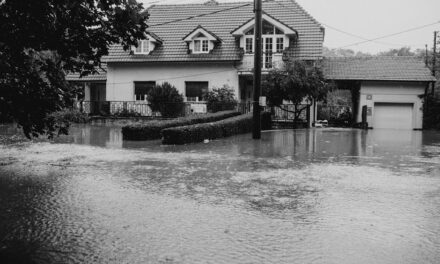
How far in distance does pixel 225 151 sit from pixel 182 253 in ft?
32.8

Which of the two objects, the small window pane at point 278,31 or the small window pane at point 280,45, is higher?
the small window pane at point 278,31

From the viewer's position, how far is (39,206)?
708cm

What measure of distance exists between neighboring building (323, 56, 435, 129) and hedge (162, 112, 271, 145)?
11.3 m

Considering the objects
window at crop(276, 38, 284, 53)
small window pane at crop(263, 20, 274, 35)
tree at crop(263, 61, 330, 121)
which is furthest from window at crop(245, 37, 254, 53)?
tree at crop(263, 61, 330, 121)

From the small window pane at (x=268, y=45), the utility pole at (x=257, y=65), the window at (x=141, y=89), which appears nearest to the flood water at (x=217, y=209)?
the utility pole at (x=257, y=65)

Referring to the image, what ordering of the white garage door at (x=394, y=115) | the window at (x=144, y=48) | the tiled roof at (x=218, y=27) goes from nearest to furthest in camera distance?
the tiled roof at (x=218, y=27)
the white garage door at (x=394, y=115)
the window at (x=144, y=48)

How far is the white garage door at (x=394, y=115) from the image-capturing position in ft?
106

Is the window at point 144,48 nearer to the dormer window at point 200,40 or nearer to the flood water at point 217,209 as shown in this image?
the dormer window at point 200,40

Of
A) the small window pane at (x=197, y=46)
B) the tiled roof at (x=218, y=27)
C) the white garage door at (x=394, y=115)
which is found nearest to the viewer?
the tiled roof at (x=218, y=27)

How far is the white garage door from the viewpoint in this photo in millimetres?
32281

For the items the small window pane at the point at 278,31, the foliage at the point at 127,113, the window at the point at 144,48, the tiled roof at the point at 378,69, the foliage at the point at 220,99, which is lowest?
the foliage at the point at 127,113

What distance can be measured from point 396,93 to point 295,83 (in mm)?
10179

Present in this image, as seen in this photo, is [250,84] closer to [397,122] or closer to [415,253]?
[397,122]

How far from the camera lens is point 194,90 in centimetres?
3344
